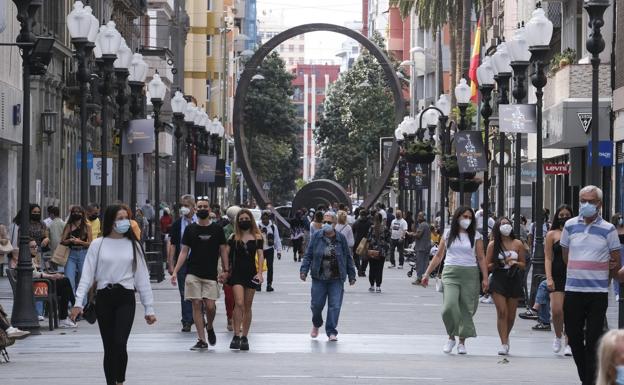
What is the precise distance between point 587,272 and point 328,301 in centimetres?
743

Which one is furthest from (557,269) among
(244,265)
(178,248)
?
(178,248)

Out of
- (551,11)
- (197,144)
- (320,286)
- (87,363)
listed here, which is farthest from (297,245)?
(87,363)

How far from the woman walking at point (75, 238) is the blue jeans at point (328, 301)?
407cm

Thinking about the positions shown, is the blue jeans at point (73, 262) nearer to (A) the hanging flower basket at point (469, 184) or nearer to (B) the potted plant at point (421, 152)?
(A) the hanging flower basket at point (469, 184)

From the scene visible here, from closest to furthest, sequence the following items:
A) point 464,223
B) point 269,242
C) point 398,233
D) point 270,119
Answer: point 464,223 < point 269,242 < point 398,233 < point 270,119

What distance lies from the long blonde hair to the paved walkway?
30.2 feet

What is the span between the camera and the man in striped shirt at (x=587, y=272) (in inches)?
633

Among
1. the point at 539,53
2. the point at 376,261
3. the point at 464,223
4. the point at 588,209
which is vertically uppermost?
the point at 539,53

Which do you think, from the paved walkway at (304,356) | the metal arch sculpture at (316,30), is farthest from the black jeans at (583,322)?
the metal arch sculpture at (316,30)

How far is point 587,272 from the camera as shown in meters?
16.3

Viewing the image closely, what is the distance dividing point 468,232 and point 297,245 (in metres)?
41.5

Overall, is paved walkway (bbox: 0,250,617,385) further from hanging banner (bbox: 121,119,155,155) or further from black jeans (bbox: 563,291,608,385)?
hanging banner (bbox: 121,119,155,155)

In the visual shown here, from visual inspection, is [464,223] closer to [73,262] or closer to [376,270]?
[73,262]

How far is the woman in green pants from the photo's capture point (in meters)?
21.2
